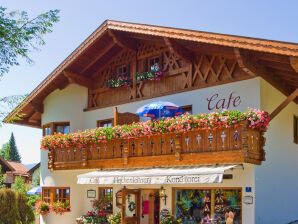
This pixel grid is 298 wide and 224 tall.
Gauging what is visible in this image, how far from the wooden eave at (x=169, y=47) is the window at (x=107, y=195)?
498 cm

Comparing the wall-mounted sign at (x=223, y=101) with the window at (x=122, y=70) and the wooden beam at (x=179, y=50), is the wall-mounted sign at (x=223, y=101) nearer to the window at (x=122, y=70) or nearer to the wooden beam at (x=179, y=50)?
the wooden beam at (x=179, y=50)

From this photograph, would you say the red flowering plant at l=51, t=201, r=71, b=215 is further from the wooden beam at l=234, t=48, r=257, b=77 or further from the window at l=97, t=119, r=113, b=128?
the wooden beam at l=234, t=48, r=257, b=77

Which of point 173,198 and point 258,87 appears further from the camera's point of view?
point 173,198

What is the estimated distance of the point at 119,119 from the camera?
16.1m

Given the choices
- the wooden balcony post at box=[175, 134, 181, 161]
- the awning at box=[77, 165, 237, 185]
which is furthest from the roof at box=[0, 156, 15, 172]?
the wooden balcony post at box=[175, 134, 181, 161]

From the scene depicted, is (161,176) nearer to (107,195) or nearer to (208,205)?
(208,205)

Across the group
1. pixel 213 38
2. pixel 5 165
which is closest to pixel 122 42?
pixel 213 38

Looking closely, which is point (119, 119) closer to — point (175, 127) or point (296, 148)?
point (175, 127)

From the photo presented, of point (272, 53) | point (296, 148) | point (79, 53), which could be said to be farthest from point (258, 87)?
point (79, 53)

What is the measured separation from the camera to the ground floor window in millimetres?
13453

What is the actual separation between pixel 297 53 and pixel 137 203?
860cm

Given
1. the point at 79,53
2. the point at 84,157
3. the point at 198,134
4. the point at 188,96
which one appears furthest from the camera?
the point at 79,53

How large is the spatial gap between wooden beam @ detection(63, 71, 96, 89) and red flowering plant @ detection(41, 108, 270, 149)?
290 centimetres

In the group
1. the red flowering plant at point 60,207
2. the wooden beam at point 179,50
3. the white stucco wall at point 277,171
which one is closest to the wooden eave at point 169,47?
the wooden beam at point 179,50
